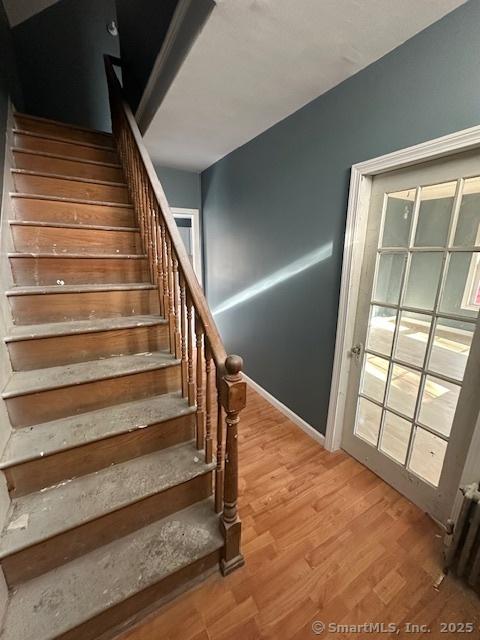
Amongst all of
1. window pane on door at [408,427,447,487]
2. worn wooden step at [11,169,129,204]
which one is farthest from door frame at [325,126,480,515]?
worn wooden step at [11,169,129,204]

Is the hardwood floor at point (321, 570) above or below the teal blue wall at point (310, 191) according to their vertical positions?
below

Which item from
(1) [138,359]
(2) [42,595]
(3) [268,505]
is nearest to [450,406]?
(3) [268,505]

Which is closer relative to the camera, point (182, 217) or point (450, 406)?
point (450, 406)

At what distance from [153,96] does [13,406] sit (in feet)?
7.05

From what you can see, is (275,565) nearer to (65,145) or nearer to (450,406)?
(450,406)

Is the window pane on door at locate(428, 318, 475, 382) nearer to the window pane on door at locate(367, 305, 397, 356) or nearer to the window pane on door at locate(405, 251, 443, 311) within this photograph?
the window pane on door at locate(405, 251, 443, 311)

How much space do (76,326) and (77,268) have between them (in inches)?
16.4

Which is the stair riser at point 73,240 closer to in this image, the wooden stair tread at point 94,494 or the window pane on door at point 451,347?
the wooden stair tread at point 94,494

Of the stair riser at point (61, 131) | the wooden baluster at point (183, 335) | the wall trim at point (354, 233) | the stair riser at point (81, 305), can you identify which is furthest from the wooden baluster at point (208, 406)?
the stair riser at point (61, 131)

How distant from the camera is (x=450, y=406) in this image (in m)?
1.42

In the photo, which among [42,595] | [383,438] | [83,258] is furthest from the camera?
[383,438]

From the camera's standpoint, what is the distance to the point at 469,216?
125cm

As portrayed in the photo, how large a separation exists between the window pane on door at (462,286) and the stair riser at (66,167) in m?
2.46

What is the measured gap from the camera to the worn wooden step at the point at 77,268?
152 centimetres
